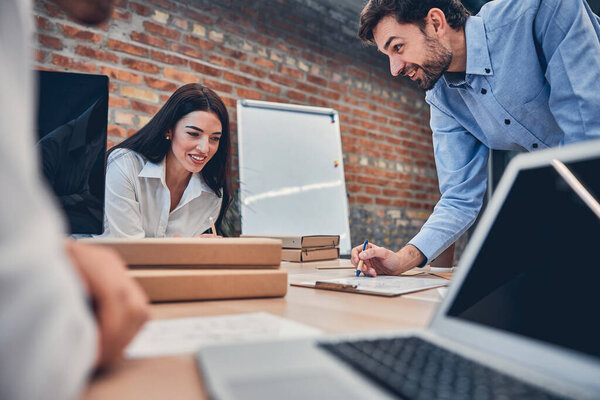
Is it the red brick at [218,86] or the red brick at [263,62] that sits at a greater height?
the red brick at [263,62]

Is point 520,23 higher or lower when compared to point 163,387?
higher

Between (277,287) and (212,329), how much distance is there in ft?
0.88

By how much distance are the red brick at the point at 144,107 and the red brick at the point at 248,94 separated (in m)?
0.63

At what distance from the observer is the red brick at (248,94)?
9.75 feet

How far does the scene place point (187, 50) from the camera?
8.92ft

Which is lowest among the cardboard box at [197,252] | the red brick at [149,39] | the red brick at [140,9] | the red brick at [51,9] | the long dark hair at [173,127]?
the cardboard box at [197,252]

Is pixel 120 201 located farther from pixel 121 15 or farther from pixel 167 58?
pixel 121 15

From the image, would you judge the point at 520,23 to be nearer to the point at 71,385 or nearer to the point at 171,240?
the point at 171,240

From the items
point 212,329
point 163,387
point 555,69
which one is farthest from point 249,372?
point 555,69

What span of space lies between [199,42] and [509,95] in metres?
2.13

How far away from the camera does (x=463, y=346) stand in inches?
15.4

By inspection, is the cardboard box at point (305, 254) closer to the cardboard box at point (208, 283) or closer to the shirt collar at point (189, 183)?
the shirt collar at point (189, 183)

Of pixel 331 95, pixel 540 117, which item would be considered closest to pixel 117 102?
pixel 331 95

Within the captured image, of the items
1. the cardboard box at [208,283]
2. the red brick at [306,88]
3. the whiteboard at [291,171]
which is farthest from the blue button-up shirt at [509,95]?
the red brick at [306,88]
